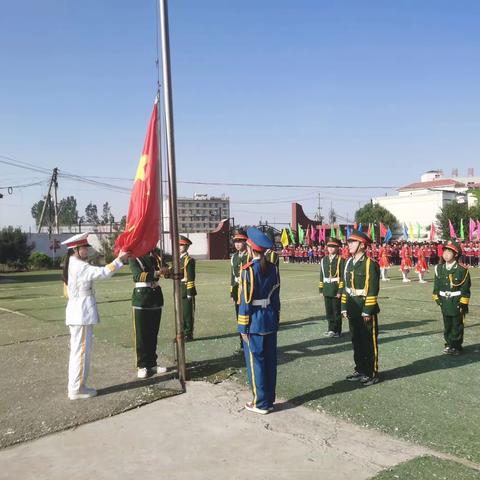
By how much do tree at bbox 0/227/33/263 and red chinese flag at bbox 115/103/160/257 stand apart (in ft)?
110

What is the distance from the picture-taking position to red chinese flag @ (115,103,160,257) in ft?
19.5

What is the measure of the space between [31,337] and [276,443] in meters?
6.54

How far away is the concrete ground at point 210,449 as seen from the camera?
3.63 metres

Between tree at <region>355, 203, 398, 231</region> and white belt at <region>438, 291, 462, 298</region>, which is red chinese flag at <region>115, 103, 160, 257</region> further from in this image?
tree at <region>355, 203, 398, 231</region>

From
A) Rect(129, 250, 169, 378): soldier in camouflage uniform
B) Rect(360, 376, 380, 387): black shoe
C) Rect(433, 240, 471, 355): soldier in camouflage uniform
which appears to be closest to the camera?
Rect(360, 376, 380, 387): black shoe

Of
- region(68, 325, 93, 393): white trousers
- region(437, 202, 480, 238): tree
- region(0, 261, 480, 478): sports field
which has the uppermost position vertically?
region(437, 202, 480, 238): tree


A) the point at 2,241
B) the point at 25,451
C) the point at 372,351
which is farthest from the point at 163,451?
the point at 2,241

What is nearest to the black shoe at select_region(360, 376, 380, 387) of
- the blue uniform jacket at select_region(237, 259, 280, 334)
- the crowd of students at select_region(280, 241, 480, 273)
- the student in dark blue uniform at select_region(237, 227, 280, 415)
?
the student in dark blue uniform at select_region(237, 227, 280, 415)

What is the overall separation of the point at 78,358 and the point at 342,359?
360 cm

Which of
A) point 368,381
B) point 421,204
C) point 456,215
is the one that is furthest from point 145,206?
point 421,204

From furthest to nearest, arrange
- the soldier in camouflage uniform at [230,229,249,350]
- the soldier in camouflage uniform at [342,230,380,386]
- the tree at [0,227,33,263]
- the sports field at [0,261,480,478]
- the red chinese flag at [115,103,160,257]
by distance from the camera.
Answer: the tree at [0,227,33,263]
the soldier in camouflage uniform at [230,229,249,350]
the red chinese flag at [115,103,160,257]
the soldier in camouflage uniform at [342,230,380,386]
the sports field at [0,261,480,478]

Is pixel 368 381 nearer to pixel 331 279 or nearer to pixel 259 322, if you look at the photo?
pixel 259 322

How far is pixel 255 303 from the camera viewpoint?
4.94 meters

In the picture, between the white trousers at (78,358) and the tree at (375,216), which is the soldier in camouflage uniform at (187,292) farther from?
the tree at (375,216)
